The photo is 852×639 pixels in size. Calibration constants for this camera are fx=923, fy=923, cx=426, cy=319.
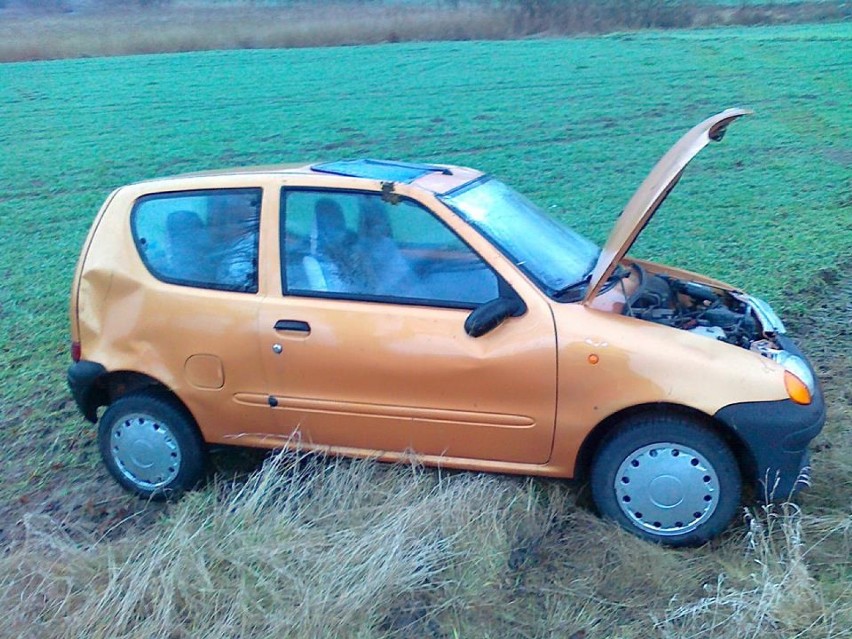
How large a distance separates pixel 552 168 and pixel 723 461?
8715 mm

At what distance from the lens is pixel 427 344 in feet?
13.2

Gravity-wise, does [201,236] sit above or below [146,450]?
above

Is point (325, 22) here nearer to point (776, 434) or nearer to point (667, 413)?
point (667, 413)

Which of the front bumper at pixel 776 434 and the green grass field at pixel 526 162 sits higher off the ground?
the front bumper at pixel 776 434

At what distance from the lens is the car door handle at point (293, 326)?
4.17 meters

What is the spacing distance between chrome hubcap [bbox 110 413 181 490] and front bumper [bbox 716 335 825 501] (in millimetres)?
2589

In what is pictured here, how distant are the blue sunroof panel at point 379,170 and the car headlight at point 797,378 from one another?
72.8 inches

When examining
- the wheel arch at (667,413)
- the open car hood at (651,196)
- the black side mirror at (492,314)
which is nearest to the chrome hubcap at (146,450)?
the black side mirror at (492,314)

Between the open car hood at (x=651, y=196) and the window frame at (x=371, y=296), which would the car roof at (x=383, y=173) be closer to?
the window frame at (x=371, y=296)

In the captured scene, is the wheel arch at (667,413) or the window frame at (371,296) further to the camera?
the window frame at (371,296)

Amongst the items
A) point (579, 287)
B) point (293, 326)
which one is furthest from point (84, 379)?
point (579, 287)

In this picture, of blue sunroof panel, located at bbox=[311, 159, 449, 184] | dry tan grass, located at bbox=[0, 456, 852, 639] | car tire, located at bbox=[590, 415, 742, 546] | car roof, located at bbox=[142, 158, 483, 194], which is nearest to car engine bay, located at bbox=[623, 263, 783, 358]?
car tire, located at bbox=[590, 415, 742, 546]

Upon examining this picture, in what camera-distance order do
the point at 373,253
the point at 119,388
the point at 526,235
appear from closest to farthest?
the point at 373,253, the point at 526,235, the point at 119,388

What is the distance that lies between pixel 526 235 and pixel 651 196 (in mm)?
635
